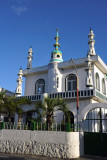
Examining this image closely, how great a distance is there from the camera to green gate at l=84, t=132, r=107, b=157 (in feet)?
41.2

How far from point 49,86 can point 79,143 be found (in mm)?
9650

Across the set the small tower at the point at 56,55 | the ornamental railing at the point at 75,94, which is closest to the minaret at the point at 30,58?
the small tower at the point at 56,55

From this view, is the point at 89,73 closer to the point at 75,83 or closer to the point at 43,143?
the point at 75,83

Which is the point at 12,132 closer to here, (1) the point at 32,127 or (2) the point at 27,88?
(1) the point at 32,127

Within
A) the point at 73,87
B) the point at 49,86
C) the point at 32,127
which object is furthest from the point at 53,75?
the point at 32,127

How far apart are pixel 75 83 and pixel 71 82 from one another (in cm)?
55

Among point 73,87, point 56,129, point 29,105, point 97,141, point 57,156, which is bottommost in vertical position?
point 57,156

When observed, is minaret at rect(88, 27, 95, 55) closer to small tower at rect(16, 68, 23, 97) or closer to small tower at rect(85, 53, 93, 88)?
small tower at rect(85, 53, 93, 88)

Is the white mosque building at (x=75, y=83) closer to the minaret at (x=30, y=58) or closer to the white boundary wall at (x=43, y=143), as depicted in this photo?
the minaret at (x=30, y=58)

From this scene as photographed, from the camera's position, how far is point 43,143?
12.7 meters

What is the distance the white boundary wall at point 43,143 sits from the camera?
12.0 meters

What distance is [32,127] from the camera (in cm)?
1362

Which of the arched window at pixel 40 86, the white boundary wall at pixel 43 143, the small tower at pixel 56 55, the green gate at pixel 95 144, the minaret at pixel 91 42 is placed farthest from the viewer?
the arched window at pixel 40 86

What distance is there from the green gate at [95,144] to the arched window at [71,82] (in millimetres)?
8200
